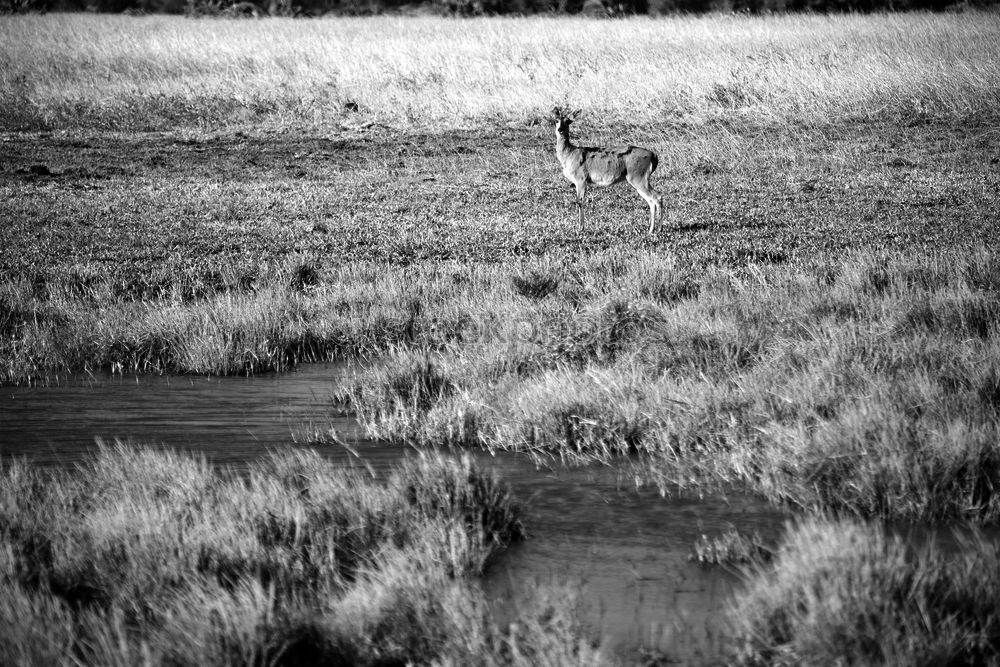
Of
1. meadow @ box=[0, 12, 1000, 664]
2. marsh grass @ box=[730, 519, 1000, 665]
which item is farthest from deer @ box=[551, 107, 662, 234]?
marsh grass @ box=[730, 519, 1000, 665]

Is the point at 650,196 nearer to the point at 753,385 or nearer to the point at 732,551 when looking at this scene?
the point at 753,385

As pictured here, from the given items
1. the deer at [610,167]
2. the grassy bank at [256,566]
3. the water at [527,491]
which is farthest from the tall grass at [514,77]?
the grassy bank at [256,566]

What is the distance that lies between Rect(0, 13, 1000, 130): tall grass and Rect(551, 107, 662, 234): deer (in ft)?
22.3

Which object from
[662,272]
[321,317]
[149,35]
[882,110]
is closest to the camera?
[321,317]

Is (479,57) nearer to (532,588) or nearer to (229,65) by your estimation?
(229,65)

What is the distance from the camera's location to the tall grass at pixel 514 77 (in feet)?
69.7

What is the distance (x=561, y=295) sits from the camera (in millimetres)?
9656

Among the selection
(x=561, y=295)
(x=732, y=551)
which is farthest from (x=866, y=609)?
(x=561, y=295)

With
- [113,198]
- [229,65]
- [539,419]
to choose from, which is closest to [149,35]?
[229,65]

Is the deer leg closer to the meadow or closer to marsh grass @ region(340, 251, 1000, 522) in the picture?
the meadow

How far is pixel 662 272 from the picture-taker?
393 inches

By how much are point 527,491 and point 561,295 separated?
3872 millimetres

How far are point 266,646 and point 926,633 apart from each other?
94.7 inches

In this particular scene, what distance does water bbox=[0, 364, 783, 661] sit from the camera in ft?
15.0
